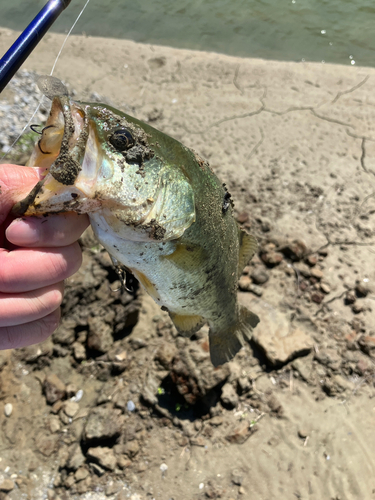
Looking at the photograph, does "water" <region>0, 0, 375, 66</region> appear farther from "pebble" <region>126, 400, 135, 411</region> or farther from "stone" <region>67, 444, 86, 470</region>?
"stone" <region>67, 444, 86, 470</region>

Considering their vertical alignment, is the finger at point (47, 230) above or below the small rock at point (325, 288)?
above

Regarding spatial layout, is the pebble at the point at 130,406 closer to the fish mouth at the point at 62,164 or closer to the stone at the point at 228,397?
the stone at the point at 228,397

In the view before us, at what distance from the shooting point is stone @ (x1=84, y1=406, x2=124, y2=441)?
3.02m

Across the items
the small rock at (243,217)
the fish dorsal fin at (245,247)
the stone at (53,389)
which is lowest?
the stone at (53,389)

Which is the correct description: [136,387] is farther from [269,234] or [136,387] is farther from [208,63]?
[208,63]

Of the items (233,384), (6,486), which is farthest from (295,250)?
(6,486)

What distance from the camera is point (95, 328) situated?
349 centimetres

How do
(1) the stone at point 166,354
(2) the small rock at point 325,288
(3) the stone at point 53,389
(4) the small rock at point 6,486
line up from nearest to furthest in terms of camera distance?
(4) the small rock at point 6,486 → (3) the stone at point 53,389 → (1) the stone at point 166,354 → (2) the small rock at point 325,288

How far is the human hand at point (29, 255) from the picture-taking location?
153 cm

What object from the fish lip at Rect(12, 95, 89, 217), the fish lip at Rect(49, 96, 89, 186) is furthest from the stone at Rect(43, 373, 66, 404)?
the fish lip at Rect(49, 96, 89, 186)

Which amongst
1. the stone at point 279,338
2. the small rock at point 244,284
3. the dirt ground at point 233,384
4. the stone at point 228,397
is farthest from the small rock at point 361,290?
the stone at point 228,397

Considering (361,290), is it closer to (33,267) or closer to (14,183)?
(33,267)

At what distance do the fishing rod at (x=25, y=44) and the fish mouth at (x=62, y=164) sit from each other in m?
0.46

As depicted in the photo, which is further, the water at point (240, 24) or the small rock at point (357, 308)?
the water at point (240, 24)
